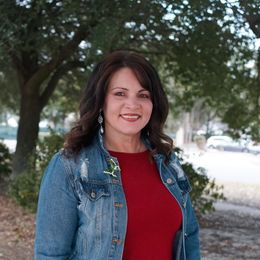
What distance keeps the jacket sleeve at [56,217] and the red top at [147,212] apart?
228 millimetres

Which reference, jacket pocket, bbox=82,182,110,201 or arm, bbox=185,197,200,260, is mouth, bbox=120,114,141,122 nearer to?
jacket pocket, bbox=82,182,110,201

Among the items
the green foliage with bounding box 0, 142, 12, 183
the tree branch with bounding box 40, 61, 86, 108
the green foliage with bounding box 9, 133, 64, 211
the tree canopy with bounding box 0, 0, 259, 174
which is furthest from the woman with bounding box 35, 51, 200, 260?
the green foliage with bounding box 0, 142, 12, 183

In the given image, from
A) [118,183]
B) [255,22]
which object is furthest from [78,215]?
[255,22]

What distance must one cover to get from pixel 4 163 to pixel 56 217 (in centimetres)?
1195

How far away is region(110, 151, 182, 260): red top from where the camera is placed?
2076mm

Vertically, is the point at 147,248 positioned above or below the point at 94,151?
below

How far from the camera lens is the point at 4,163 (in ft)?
44.5

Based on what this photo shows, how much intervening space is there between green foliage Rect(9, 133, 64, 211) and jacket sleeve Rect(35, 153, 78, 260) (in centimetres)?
646

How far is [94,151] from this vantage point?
2.17 m

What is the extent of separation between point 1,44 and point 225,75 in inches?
161

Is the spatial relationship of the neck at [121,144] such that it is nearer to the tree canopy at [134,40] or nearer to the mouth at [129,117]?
the mouth at [129,117]

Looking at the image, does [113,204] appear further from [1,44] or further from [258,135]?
[258,135]

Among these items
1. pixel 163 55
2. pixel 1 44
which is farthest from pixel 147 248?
pixel 163 55

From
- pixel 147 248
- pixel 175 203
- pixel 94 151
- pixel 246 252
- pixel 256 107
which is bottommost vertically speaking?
pixel 246 252
